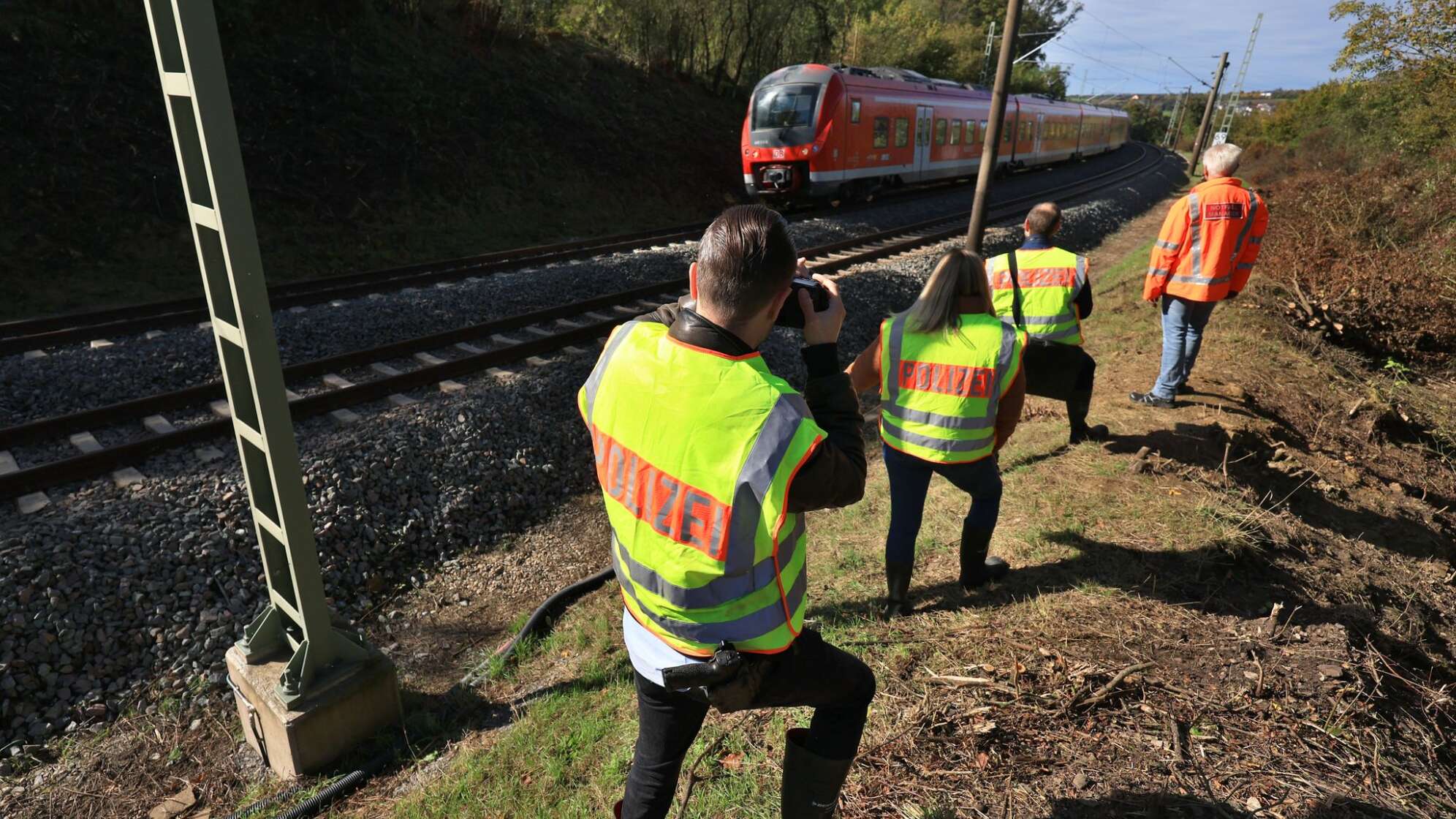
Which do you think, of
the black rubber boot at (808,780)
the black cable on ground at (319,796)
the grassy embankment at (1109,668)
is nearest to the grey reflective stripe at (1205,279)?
the grassy embankment at (1109,668)

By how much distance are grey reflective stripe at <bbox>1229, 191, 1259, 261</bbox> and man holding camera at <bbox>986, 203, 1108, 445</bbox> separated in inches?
69.9

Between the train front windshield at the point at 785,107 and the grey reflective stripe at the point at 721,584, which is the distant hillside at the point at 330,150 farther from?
the grey reflective stripe at the point at 721,584

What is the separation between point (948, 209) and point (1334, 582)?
1576cm

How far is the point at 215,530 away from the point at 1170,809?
197 inches

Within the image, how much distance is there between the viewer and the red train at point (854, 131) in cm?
1580

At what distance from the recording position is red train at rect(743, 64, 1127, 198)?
1580cm

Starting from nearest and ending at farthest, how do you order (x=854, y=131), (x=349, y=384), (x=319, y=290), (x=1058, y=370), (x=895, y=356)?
1. (x=895, y=356)
2. (x=1058, y=370)
3. (x=349, y=384)
4. (x=319, y=290)
5. (x=854, y=131)

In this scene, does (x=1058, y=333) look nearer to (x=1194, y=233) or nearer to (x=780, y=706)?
(x=1194, y=233)

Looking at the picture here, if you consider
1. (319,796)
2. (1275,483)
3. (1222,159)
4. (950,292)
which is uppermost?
(1222,159)

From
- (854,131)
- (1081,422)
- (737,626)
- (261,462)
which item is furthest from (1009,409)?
(854,131)

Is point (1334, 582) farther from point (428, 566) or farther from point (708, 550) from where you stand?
point (428, 566)

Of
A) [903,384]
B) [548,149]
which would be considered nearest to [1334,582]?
[903,384]

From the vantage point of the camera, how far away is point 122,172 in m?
11.6

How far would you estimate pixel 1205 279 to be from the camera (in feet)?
18.5
